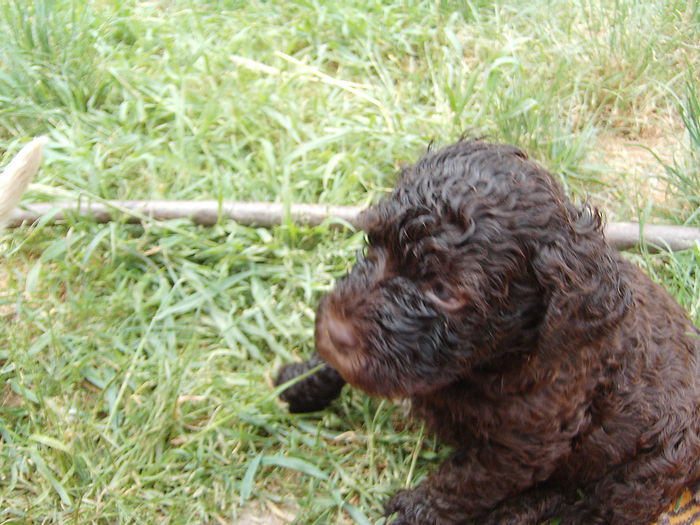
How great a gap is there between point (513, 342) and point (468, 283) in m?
0.30

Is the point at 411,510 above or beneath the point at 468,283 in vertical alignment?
beneath

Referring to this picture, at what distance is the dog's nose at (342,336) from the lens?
2.16 meters

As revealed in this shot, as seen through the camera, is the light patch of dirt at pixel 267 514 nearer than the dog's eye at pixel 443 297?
No

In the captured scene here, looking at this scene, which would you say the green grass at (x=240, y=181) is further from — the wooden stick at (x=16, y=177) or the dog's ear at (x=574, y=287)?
the dog's ear at (x=574, y=287)

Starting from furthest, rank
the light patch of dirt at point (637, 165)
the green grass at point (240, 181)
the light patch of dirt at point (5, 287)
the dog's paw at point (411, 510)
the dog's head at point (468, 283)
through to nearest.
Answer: the light patch of dirt at point (637, 165)
the light patch of dirt at point (5, 287)
the green grass at point (240, 181)
the dog's paw at point (411, 510)
the dog's head at point (468, 283)

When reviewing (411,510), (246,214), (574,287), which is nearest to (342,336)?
(574,287)

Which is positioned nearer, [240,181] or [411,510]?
[411,510]

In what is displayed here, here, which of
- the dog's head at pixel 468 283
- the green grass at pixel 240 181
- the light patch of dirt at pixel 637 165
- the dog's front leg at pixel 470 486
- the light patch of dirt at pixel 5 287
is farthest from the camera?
the light patch of dirt at pixel 637 165

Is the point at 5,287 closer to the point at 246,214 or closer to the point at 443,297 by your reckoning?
the point at 246,214

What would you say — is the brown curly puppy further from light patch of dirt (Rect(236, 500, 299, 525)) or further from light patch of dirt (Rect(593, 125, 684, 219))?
light patch of dirt (Rect(593, 125, 684, 219))

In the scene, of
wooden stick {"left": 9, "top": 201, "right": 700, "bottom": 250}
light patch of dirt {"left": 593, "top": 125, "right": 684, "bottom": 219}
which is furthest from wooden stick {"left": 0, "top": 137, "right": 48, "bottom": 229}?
light patch of dirt {"left": 593, "top": 125, "right": 684, "bottom": 219}

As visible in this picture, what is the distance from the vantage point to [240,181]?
3688mm

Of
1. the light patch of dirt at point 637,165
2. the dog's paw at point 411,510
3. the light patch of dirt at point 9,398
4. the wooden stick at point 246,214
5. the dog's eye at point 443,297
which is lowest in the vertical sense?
the dog's paw at point 411,510

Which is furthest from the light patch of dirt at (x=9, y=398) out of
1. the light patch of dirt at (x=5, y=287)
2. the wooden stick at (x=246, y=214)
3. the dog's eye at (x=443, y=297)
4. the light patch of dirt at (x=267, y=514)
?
the dog's eye at (x=443, y=297)
